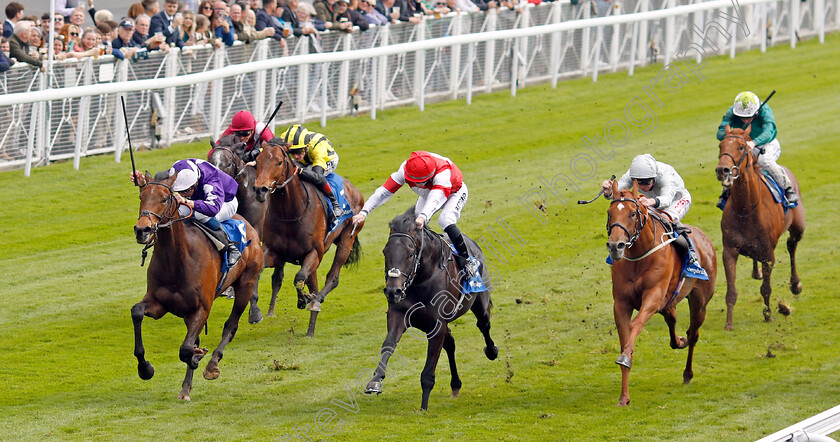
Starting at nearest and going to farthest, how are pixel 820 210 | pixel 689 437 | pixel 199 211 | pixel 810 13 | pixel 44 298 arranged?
pixel 689 437 → pixel 199 211 → pixel 44 298 → pixel 820 210 → pixel 810 13

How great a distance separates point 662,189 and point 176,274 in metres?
3.75

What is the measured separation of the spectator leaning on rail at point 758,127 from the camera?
1107cm

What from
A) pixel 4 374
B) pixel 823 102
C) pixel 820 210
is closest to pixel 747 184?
pixel 820 210

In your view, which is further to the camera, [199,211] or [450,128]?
[450,128]

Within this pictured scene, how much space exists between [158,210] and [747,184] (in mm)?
5373

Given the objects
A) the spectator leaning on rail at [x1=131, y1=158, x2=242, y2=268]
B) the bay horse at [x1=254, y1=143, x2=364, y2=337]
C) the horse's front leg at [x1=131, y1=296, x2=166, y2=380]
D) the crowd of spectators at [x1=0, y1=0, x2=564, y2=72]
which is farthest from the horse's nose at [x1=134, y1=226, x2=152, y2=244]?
the crowd of spectators at [x1=0, y1=0, x2=564, y2=72]

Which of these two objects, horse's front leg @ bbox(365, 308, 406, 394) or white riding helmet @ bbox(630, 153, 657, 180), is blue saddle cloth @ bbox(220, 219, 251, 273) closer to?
horse's front leg @ bbox(365, 308, 406, 394)

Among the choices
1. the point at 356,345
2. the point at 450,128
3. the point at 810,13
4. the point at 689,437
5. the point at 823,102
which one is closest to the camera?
the point at 689,437

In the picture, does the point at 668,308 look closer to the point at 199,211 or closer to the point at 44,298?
the point at 199,211

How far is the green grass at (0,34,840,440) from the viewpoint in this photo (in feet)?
27.2

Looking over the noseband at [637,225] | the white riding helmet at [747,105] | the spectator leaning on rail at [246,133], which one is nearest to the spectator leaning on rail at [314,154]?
the spectator leaning on rail at [246,133]

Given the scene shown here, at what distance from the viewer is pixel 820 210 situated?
1470 centimetres

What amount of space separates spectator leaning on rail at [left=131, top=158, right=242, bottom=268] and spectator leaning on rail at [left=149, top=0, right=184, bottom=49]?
6.53 metres

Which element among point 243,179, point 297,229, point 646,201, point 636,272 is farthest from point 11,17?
point 636,272
